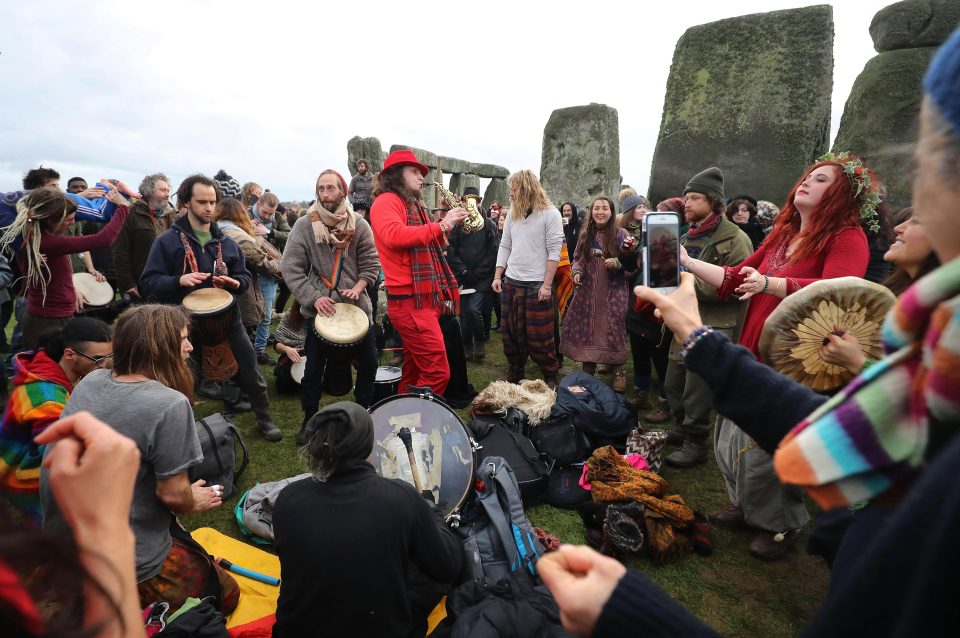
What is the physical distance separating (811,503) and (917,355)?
3278mm

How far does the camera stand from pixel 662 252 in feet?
5.57

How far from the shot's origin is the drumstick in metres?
2.76

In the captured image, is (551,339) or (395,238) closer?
(395,238)

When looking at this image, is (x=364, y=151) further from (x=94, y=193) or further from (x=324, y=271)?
(x=324, y=271)

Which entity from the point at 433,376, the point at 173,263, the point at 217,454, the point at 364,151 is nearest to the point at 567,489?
the point at 433,376

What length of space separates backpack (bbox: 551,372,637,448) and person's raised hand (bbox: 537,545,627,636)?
2.77 m

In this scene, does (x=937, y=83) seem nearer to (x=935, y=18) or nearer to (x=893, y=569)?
(x=893, y=569)

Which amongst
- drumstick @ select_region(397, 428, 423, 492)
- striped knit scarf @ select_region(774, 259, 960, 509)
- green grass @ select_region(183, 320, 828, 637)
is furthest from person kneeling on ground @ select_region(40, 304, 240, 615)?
striped knit scarf @ select_region(774, 259, 960, 509)

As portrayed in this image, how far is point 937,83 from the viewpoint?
1.77 ft

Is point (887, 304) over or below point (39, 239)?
below

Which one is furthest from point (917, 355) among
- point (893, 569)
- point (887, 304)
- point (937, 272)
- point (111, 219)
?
point (111, 219)

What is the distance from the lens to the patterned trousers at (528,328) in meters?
4.72

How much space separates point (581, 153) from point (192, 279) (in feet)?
29.3

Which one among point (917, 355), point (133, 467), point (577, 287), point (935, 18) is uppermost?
point (935, 18)
